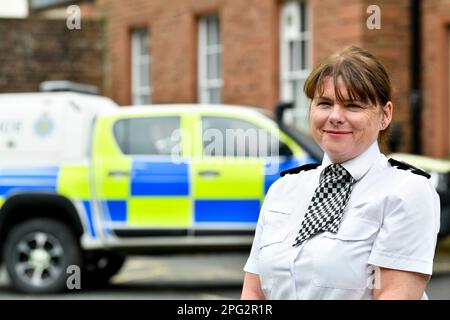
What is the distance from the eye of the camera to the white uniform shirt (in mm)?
2256

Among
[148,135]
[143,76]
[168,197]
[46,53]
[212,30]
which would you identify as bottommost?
[168,197]

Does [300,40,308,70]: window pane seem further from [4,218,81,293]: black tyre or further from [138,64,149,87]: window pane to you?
[4,218,81,293]: black tyre

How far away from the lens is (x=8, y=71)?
21.9 meters

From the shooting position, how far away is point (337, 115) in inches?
93.2

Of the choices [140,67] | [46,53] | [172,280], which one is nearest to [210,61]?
[140,67]

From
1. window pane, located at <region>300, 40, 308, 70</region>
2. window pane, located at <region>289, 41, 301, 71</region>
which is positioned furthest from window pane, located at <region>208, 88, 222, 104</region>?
window pane, located at <region>300, 40, 308, 70</region>

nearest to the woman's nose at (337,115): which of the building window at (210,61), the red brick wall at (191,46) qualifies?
the red brick wall at (191,46)

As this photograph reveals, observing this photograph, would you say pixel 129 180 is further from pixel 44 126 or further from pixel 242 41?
pixel 242 41

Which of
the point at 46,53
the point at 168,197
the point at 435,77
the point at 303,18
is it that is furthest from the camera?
the point at 46,53

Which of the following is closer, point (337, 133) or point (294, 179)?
point (337, 133)

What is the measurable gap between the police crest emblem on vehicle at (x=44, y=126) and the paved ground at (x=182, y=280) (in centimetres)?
154

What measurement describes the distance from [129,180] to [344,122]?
7.53 metres

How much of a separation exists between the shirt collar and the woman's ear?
0.17ft

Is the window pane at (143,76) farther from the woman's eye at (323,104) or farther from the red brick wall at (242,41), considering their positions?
the woman's eye at (323,104)
